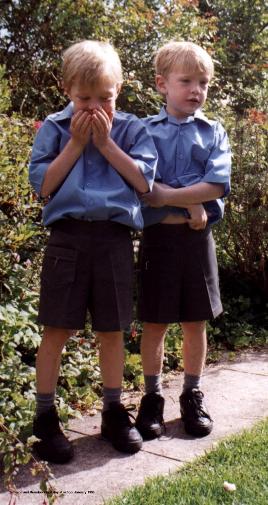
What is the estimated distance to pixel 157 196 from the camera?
2955 mm

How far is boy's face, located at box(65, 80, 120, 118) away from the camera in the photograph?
2.66m

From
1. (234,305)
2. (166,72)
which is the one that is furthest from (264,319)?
(166,72)

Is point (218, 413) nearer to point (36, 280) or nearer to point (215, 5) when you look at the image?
point (36, 280)

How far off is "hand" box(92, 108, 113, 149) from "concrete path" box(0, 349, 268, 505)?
1.29 meters

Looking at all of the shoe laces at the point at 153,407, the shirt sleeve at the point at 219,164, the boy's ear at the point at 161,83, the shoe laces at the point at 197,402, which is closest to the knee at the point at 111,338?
the shoe laces at the point at 153,407

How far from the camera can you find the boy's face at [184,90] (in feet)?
9.91

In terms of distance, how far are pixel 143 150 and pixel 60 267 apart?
593 mm

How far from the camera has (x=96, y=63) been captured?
2.64m

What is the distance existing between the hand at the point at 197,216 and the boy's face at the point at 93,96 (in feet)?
1.97

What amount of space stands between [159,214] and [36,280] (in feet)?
3.67

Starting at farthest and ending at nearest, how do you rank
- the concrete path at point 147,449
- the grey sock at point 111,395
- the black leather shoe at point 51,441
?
the grey sock at point 111,395, the black leather shoe at point 51,441, the concrete path at point 147,449

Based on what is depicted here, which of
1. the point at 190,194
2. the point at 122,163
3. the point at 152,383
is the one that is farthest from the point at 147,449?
the point at 122,163

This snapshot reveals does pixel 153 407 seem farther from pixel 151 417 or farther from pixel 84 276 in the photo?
pixel 84 276

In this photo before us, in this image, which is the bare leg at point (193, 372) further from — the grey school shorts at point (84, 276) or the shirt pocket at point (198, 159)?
the shirt pocket at point (198, 159)
